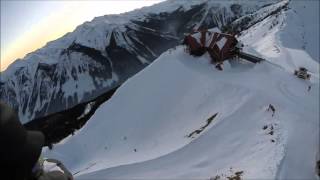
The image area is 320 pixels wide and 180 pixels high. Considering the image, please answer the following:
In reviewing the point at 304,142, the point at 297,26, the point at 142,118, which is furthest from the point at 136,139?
the point at 297,26

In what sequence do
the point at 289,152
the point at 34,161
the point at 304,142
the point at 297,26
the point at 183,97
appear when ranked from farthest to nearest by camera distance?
the point at 297,26 → the point at 183,97 → the point at 304,142 → the point at 289,152 → the point at 34,161

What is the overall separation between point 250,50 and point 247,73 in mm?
8393

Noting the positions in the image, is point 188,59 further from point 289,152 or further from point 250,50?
point 289,152

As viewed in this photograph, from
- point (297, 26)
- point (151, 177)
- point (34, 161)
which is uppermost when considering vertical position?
point (34, 161)

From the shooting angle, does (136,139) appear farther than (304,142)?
Yes

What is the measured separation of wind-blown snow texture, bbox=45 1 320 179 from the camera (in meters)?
24.6

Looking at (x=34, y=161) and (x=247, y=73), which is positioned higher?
(x=34, y=161)

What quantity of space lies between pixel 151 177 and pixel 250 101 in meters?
11.3

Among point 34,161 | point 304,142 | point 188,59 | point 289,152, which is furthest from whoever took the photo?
point 188,59

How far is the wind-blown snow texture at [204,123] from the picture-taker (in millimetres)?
24562

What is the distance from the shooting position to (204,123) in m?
34.7

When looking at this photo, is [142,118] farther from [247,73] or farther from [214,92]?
[247,73]

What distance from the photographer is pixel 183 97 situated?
1639 inches

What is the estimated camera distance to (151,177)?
2627cm
